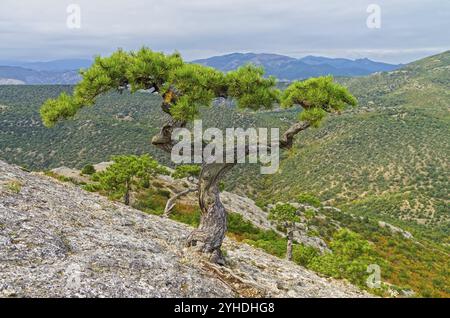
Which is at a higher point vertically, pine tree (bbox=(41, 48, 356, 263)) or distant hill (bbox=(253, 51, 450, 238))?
pine tree (bbox=(41, 48, 356, 263))

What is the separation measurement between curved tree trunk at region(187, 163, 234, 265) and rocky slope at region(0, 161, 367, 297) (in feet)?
1.96

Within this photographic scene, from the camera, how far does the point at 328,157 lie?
369 feet

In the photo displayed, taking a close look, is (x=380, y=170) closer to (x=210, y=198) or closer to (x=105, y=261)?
(x=210, y=198)

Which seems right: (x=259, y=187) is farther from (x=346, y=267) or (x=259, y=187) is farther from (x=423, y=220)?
(x=346, y=267)

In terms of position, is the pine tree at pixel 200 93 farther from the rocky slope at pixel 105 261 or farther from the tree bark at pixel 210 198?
the rocky slope at pixel 105 261

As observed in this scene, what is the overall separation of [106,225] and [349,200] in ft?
283

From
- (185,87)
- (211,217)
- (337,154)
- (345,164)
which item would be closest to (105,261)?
(211,217)

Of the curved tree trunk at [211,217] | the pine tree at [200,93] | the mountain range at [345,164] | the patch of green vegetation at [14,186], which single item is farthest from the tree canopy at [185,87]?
the mountain range at [345,164]

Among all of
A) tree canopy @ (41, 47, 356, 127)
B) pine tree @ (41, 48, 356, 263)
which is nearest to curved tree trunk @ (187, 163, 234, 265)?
pine tree @ (41, 48, 356, 263)

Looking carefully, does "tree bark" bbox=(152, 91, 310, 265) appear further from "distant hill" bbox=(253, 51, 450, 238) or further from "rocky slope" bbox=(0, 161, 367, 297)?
"distant hill" bbox=(253, 51, 450, 238)

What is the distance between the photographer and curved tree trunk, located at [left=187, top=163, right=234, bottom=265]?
46.3ft

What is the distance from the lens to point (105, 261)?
1141 centimetres

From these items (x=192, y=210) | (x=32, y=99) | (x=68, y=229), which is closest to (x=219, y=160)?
(x=68, y=229)
